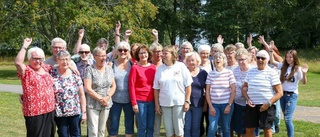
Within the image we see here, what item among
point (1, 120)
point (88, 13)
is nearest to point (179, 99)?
point (1, 120)

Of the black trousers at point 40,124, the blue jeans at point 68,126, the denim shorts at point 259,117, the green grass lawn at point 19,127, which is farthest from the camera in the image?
the green grass lawn at point 19,127

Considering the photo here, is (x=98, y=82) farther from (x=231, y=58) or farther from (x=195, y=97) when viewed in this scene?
(x=231, y=58)

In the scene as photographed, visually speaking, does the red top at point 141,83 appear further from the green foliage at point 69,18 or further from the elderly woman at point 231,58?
the green foliage at point 69,18

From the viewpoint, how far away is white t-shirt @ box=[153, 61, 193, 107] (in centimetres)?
669

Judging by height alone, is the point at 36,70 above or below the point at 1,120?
above

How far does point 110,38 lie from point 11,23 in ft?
20.0

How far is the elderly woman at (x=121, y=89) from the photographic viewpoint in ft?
22.4

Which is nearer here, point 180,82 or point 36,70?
point 36,70

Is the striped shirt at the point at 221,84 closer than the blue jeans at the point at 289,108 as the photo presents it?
Yes

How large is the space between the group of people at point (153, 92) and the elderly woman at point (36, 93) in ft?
0.05

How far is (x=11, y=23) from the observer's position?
979 inches

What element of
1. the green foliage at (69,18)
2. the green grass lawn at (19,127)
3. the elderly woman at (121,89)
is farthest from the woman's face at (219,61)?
the green foliage at (69,18)

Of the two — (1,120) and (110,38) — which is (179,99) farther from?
(110,38)

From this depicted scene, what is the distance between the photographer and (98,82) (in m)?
6.50
